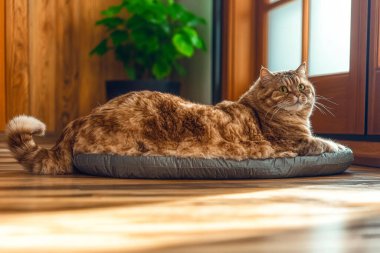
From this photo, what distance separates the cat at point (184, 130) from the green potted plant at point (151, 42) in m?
1.99

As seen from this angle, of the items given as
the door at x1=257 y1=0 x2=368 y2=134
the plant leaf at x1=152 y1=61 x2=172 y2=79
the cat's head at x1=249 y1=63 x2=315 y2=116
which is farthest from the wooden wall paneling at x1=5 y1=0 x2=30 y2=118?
the cat's head at x1=249 y1=63 x2=315 y2=116

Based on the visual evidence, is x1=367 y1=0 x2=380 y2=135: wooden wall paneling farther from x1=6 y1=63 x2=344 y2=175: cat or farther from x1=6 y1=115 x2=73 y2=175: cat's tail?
x1=6 y1=115 x2=73 y2=175: cat's tail

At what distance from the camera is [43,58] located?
4.60 meters

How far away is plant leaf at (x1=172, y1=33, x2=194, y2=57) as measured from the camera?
4.04m

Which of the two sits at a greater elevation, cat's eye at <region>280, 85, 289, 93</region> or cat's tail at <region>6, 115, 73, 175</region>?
cat's eye at <region>280, 85, 289, 93</region>

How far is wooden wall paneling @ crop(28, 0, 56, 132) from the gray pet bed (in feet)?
9.14

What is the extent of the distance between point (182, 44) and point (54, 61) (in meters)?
1.21

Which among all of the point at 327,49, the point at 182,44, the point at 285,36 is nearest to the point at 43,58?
the point at 182,44

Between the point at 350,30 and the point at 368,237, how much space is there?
1.72 metres

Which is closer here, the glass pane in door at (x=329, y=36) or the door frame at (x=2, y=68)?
the glass pane in door at (x=329, y=36)

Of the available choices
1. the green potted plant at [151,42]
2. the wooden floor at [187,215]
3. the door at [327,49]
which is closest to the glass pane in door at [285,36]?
the door at [327,49]

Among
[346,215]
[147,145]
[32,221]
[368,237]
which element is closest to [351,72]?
[147,145]

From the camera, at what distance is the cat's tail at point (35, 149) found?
191 cm

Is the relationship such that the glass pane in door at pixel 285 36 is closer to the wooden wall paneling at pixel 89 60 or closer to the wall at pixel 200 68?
the wall at pixel 200 68
